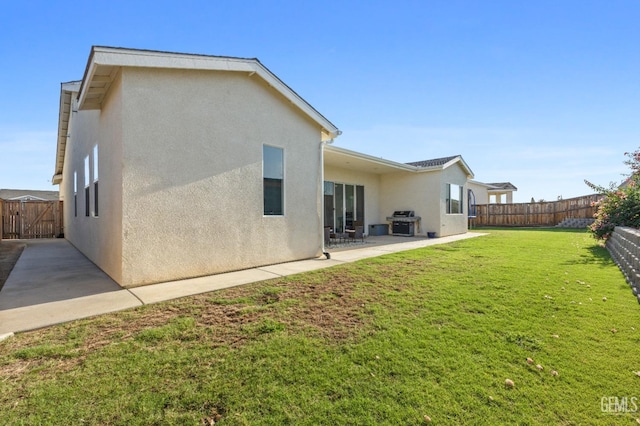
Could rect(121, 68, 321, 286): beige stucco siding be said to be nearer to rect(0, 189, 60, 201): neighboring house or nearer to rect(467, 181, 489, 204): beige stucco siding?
rect(467, 181, 489, 204): beige stucco siding

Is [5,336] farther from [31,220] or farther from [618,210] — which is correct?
[31,220]

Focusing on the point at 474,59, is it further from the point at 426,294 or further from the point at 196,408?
the point at 196,408

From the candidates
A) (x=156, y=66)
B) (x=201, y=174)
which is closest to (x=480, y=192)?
(x=201, y=174)

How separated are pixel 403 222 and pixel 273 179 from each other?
33.3ft

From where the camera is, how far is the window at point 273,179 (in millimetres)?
7398

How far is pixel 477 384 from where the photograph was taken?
255cm

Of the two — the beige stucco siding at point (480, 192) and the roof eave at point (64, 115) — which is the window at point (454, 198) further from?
the roof eave at point (64, 115)

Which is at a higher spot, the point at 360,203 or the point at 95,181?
the point at 95,181

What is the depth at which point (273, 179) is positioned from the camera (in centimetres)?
757

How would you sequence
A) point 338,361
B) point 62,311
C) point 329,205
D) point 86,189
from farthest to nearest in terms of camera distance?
point 329,205 < point 86,189 < point 62,311 < point 338,361

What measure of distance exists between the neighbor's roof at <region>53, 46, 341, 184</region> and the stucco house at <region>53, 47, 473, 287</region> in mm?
21

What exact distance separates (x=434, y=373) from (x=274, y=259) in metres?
5.36

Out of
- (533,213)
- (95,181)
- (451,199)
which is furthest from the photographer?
(533,213)

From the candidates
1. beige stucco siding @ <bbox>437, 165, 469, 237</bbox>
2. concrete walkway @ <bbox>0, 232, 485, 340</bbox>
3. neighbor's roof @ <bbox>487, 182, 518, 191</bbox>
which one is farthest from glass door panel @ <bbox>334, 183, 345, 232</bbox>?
neighbor's roof @ <bbox>487, 182, 518, 191</bbox>
